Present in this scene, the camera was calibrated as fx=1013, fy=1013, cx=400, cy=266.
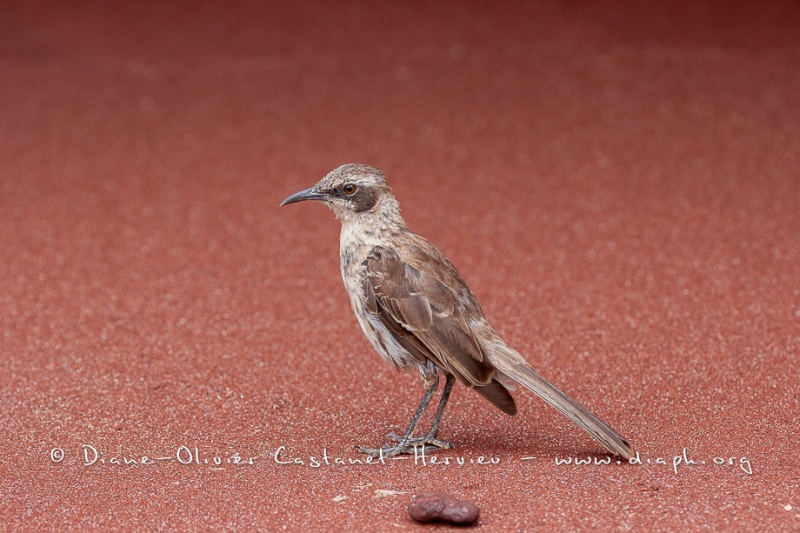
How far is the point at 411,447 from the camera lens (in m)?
4.75

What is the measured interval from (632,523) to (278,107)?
665 cm

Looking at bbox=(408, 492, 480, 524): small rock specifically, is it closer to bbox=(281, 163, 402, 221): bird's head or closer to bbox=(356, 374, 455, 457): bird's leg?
bbox=(356, 374, 455, 457): bird's leg

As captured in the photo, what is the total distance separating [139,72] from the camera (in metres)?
10.3

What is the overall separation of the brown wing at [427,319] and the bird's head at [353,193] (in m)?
0.22

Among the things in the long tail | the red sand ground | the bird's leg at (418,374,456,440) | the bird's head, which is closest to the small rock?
the red sand ground

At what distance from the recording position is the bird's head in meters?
4.84

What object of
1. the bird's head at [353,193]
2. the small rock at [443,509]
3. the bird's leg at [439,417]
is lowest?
the small rock at [443,509]

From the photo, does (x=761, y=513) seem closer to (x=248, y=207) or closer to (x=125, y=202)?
(x=248, y=207)

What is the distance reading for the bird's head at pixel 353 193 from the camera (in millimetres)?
4840

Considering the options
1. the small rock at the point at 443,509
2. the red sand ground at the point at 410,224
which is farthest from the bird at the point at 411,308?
the small rock at the point at 443,509

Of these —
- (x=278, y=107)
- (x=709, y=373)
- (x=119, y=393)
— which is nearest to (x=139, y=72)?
(x=278, y=107)

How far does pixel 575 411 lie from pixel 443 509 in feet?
3.09

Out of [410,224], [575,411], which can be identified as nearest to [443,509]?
[575,411]

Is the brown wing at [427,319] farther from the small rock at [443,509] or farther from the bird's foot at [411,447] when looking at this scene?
the small rock at [443,509]
